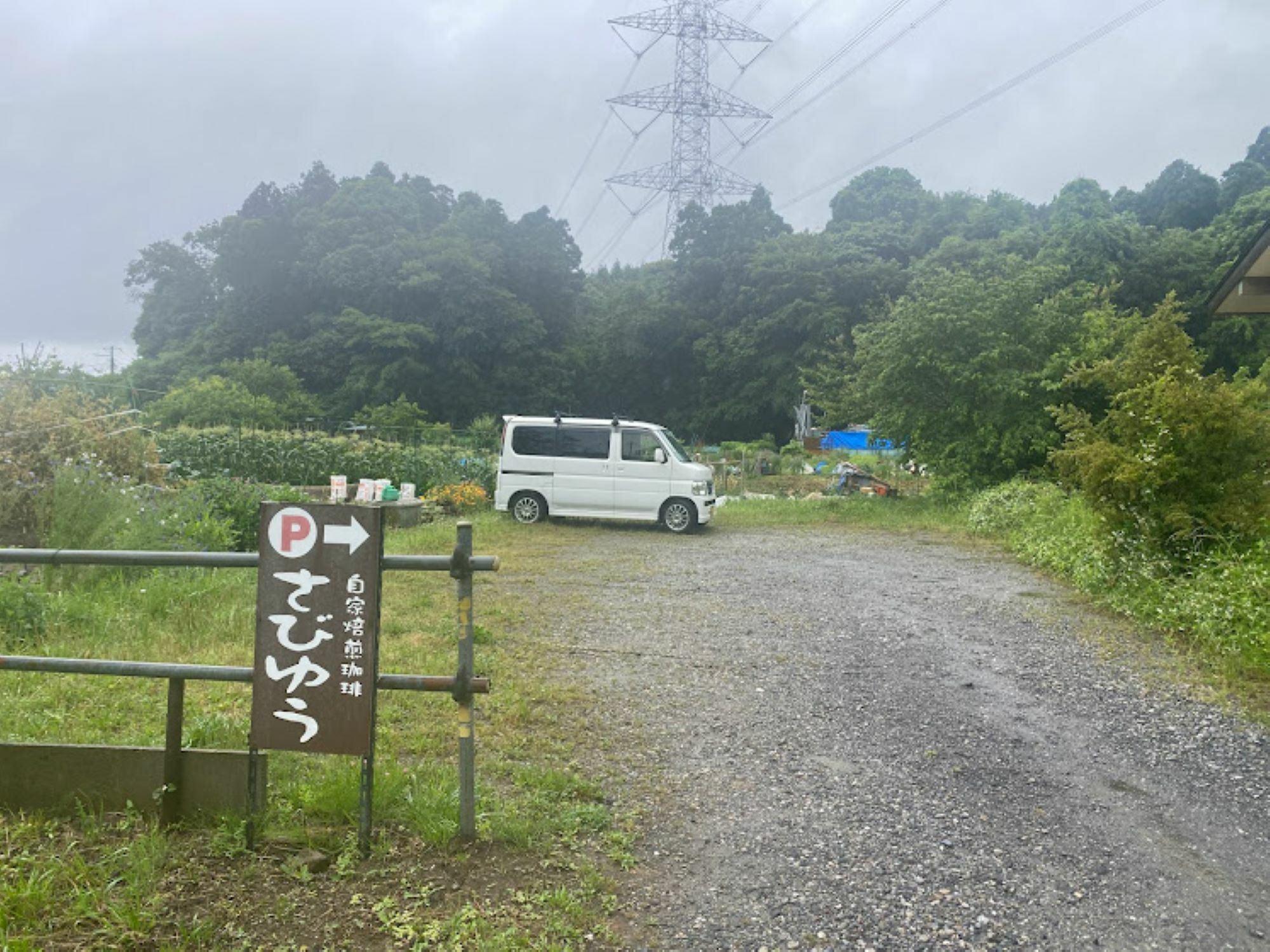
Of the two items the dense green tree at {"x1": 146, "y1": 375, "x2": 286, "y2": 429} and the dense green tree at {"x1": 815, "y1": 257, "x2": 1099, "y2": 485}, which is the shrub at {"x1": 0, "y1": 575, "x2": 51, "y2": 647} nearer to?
the dense green tree at {"x1": 815, "y1": 257, "x2": 1099, "y2": 485}

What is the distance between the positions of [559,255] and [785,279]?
11366 millimetres

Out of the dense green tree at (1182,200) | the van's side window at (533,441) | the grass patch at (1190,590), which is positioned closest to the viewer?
the grass patch at (1190,590)

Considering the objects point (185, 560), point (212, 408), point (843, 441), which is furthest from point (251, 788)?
point (843, 441)

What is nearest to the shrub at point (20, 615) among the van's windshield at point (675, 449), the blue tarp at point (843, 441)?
the van's windshield at point (675, 449)

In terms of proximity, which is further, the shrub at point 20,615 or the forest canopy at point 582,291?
the forest canopy at point 582,291

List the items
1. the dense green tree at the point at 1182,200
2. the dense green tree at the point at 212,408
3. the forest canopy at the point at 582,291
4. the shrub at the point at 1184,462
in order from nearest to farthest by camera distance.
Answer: the shrub at the point at 1184,462 → the dense green tree at the point at 212,408 → the forest canopy at the point at 582,291 → the dense green tree at the point at 1182,200

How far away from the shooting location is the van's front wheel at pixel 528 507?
43.7ft

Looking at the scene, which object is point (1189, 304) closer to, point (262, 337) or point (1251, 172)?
point (1251, 172)

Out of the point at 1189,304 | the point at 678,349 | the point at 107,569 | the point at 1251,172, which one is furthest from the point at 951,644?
the point at 1251,172

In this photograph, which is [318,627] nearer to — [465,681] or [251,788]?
[465,681]

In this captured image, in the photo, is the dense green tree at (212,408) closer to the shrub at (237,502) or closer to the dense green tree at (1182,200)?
the shrub at (237,502)

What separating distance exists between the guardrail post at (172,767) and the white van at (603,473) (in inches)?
397

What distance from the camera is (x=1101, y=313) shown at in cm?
1547

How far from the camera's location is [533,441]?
13273 millimetres
